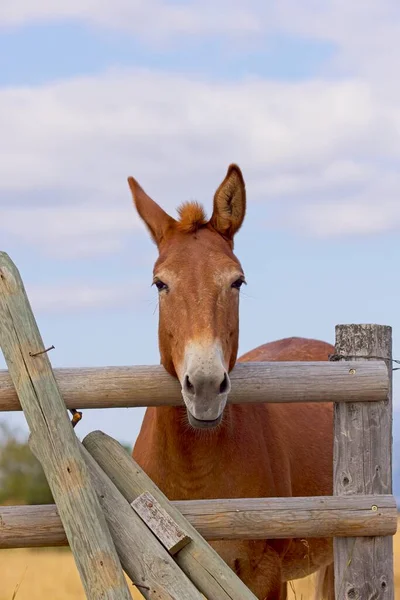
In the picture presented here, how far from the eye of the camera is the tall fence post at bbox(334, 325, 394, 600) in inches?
225

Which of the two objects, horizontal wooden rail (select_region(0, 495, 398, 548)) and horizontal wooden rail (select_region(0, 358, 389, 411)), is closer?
horizontal wooden rail (select_region(0, 495, 398, 548))

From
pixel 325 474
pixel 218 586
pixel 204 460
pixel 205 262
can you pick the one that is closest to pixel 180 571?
pixel 218 586

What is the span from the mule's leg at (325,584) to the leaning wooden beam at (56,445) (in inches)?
166

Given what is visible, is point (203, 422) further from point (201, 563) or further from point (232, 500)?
point (201, 563)

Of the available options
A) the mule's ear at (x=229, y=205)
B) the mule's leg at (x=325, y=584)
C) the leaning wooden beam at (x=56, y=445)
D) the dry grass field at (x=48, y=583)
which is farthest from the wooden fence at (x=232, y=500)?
the dry grass field at (x=48, y=583)

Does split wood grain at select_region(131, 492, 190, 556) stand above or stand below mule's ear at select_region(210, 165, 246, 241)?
below

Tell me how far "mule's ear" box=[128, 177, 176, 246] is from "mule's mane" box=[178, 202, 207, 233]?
10 centimetres

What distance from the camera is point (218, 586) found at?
16.8ft

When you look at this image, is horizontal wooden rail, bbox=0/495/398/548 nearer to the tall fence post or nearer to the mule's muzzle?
the tall fence post

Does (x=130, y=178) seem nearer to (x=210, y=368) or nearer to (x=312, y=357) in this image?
(x=210, y=368)

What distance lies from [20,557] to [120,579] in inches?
449

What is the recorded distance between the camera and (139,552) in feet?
16.7

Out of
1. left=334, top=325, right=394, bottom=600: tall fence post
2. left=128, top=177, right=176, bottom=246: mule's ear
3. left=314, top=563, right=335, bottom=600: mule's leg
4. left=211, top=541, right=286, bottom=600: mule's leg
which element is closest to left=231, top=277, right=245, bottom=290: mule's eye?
left=128, top=177, right=176, bottom=246: mule's ear

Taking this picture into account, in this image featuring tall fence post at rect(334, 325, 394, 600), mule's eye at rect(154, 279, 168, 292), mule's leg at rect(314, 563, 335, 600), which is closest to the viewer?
mule's eye at rect(154, 279, 168, 292)
